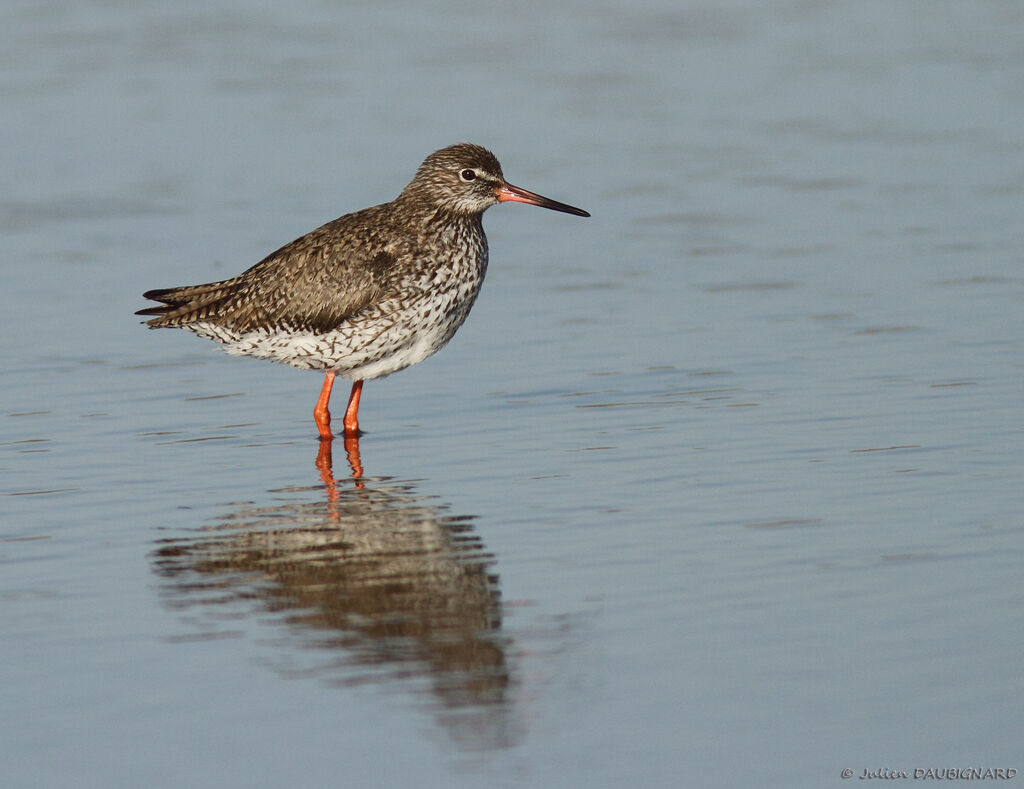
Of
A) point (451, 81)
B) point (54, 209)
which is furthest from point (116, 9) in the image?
point (54, 209)

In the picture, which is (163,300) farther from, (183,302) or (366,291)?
(366,291)

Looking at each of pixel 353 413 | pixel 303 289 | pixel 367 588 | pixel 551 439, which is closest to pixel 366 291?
pixel 303 289

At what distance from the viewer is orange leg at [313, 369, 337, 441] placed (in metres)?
11.6

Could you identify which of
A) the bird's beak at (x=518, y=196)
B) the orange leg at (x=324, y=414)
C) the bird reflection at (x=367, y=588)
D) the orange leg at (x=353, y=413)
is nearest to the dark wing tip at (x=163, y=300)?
the orange leg at (x=324, y=414)

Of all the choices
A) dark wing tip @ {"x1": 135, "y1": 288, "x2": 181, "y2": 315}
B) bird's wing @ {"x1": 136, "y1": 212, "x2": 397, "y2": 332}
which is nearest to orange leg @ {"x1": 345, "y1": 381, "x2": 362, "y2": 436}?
bird's wing @ {"x1": 136, "y1": 212, "x2": 397, "y2": 332}

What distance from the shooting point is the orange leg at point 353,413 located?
11719 mm

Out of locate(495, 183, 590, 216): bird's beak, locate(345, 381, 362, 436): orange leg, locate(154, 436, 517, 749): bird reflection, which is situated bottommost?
locate(154, 436, 517, 749): bird reflection

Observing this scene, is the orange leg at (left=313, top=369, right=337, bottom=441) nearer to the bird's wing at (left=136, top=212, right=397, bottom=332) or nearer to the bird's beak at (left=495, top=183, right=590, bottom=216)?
the bird's wing at (left=136, top=212, right=397, bottom=332)

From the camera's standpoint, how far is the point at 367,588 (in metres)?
8.17

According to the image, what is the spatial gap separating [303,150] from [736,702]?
13.8 meters

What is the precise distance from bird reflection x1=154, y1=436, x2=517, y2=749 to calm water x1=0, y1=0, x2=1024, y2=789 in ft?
0.10

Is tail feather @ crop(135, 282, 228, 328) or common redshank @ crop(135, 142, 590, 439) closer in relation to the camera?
common redshank @ crop(135, 142, 590, 439)

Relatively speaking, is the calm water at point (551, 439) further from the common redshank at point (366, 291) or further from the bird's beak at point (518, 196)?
the bird's beak at point (518, 196)

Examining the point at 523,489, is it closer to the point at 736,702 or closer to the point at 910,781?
the point at 736,702
